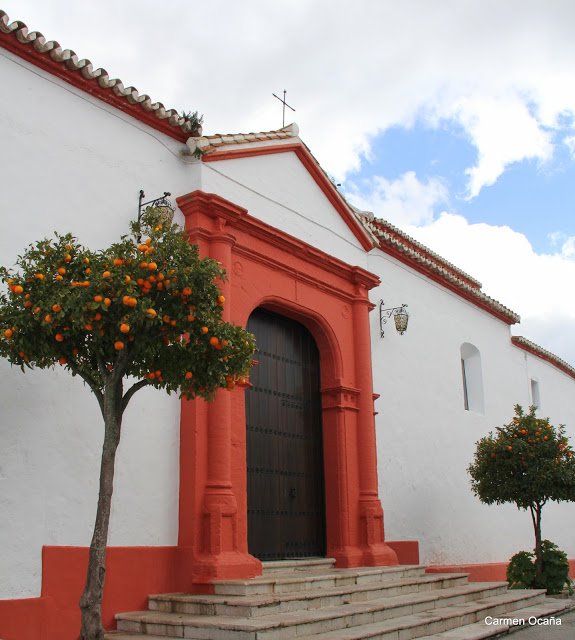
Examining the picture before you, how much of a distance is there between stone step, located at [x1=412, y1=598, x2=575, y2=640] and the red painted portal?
1.69 meters

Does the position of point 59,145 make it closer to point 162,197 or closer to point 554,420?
point 162,197

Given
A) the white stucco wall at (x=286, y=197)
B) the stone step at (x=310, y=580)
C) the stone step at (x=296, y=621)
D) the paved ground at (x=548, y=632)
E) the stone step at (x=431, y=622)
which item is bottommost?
the paved ground at (x=548, y=632)

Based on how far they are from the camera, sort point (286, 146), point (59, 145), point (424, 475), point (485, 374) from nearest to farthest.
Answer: point (59, 145) → point (286, 146) → point (424, 475) → point (485, 374)

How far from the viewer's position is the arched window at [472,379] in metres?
14.8

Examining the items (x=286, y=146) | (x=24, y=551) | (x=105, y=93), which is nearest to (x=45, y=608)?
(x=24, y=551)

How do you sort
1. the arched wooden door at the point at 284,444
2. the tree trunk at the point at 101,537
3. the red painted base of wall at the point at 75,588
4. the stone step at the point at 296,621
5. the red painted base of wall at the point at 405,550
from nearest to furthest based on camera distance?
1. the tree trunk at the point at 101,537
2. the stone step at the point at 296,621
3. the red painted base of wall at the point at 75,588
4. the arched wooden door at the point at 284,444
5. the red painted base of wall at the point at 405,550

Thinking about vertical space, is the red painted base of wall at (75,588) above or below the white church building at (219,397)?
below

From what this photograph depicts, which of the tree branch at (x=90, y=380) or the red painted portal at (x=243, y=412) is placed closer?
the tree branch at (x=90, y=380)

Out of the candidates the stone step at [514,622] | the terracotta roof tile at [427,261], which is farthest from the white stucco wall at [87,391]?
the stone step at [514,622]

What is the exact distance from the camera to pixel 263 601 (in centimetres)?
657

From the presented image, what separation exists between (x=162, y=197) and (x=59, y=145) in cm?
→ 119

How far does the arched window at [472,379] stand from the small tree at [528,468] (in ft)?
9.41

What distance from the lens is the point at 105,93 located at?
7793 millimetres

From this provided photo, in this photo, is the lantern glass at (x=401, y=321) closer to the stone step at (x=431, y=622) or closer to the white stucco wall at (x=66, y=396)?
the stone step at (x=431, y=622)
